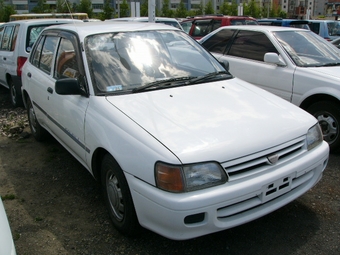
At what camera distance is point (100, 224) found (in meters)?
3.31

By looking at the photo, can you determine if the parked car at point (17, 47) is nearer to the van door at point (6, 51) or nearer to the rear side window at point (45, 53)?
the van door at point (6, 51)

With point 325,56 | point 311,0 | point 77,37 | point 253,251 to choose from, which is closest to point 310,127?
point 253,251

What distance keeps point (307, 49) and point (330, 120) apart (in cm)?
137

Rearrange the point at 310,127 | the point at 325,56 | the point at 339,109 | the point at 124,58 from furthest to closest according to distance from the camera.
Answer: the point at 325,56
the point at 339,109
the point at 124,58
the point at 310,127

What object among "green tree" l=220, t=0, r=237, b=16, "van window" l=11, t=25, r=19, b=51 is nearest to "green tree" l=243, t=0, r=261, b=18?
"green tree" l=220, t=0, r=237, b=16

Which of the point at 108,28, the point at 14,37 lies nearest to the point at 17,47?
the point at 14,37

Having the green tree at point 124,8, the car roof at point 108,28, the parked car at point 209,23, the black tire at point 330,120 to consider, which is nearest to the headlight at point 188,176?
the car roof at point 108,28

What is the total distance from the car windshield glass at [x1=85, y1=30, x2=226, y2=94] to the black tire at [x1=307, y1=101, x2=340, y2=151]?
5.36ft

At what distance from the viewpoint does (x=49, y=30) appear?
4.79 meters

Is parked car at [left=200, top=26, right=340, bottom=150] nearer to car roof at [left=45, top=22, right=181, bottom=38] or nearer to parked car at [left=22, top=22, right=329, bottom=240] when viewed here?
parked car at [left=22, top=22, right=329, bottom=240]

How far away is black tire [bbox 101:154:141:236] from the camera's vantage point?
2.83m

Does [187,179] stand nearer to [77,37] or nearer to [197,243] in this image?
[197,243]

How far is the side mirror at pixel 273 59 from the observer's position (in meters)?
5.23

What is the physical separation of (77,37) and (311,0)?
11576 centimetres
